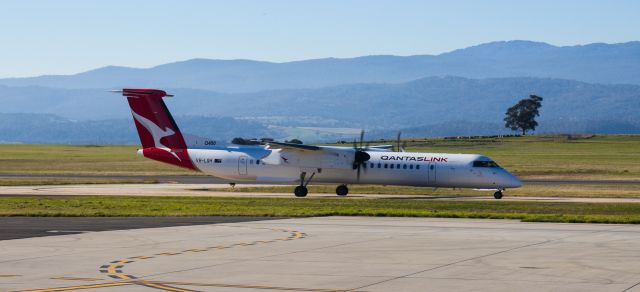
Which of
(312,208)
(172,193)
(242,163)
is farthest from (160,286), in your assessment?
(242,163)

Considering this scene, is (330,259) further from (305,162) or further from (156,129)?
(156,129)

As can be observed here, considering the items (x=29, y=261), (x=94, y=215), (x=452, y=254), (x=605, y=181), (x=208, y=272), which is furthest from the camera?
(x=605, y=181)

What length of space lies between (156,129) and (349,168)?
11.5 meters

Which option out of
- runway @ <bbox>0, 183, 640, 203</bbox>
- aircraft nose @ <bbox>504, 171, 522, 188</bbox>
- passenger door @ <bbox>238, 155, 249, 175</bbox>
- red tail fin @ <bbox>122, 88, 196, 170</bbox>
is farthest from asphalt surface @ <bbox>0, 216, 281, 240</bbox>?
red tail fin @ <bbox>122, 88, 196, 170</bbox>

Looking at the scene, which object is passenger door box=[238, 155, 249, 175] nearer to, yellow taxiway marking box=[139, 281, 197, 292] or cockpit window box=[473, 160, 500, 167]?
cockpit window box=[473, 160, 500, 167]

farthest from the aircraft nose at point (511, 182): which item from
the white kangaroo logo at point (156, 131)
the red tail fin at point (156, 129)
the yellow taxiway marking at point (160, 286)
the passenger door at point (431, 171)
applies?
the yellow taxiway marking at point (160, 286)

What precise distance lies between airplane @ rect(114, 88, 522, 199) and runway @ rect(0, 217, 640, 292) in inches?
809

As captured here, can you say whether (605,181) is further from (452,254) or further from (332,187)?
(452,254)

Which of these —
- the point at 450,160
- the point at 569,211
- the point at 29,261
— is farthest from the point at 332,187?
the point at 29,261

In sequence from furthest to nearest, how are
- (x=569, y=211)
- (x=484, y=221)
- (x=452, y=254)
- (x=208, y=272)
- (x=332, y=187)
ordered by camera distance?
(x=332, y=187) → (x=569, y=211) → (x=484, y=221) → (x=452, y=254) → (x=208, y=272)

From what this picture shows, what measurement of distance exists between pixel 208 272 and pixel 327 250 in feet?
16.5

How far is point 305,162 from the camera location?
189ft

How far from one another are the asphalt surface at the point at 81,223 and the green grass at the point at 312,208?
197 centimetres

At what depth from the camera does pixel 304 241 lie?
2855 centimetres
